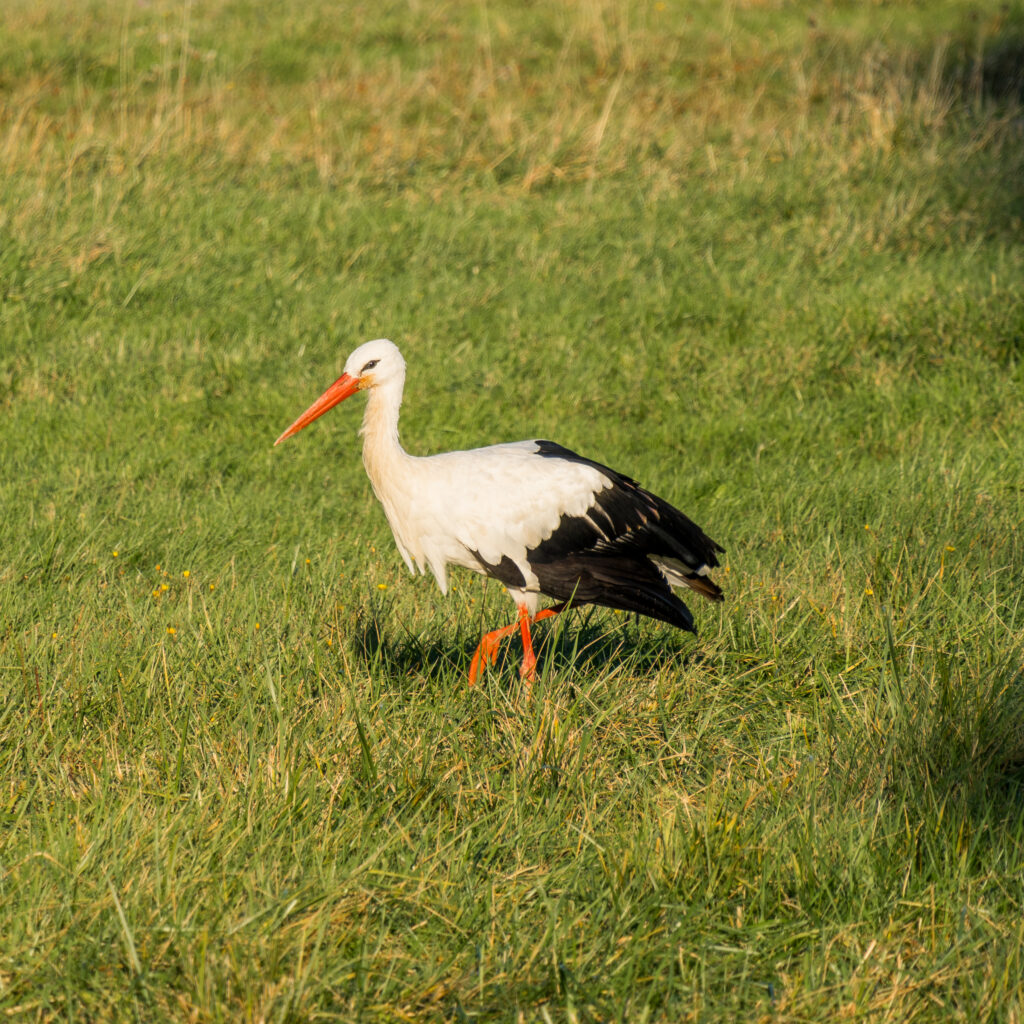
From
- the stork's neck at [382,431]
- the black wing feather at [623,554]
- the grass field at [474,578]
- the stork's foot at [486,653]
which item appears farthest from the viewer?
the stork's neck at [382,431]

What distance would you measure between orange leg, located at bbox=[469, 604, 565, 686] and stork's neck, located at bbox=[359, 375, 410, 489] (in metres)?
0.63

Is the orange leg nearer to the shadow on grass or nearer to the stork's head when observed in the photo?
the shadow on grass

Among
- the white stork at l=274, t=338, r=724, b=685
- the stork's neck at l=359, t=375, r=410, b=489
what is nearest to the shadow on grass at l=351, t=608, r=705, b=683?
the white stork at l=274, t=338, r=724, b=685

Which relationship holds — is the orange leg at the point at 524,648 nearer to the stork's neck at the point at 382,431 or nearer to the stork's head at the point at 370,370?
the stork's neck at the point at 382,431

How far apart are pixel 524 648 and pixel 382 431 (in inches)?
35.6

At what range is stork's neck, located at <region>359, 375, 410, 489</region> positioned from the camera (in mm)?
4195

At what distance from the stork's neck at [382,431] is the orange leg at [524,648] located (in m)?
0.63

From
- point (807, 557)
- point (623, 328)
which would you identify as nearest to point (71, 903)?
point (807, 557)

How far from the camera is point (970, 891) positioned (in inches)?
109

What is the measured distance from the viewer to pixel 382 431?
4.22 metres

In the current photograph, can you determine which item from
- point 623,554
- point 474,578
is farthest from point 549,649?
point 474,578

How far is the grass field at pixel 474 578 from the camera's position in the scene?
266cm

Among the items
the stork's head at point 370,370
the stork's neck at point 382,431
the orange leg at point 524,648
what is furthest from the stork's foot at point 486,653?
the stork's head at point 370,370

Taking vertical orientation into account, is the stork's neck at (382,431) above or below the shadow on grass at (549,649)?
above
